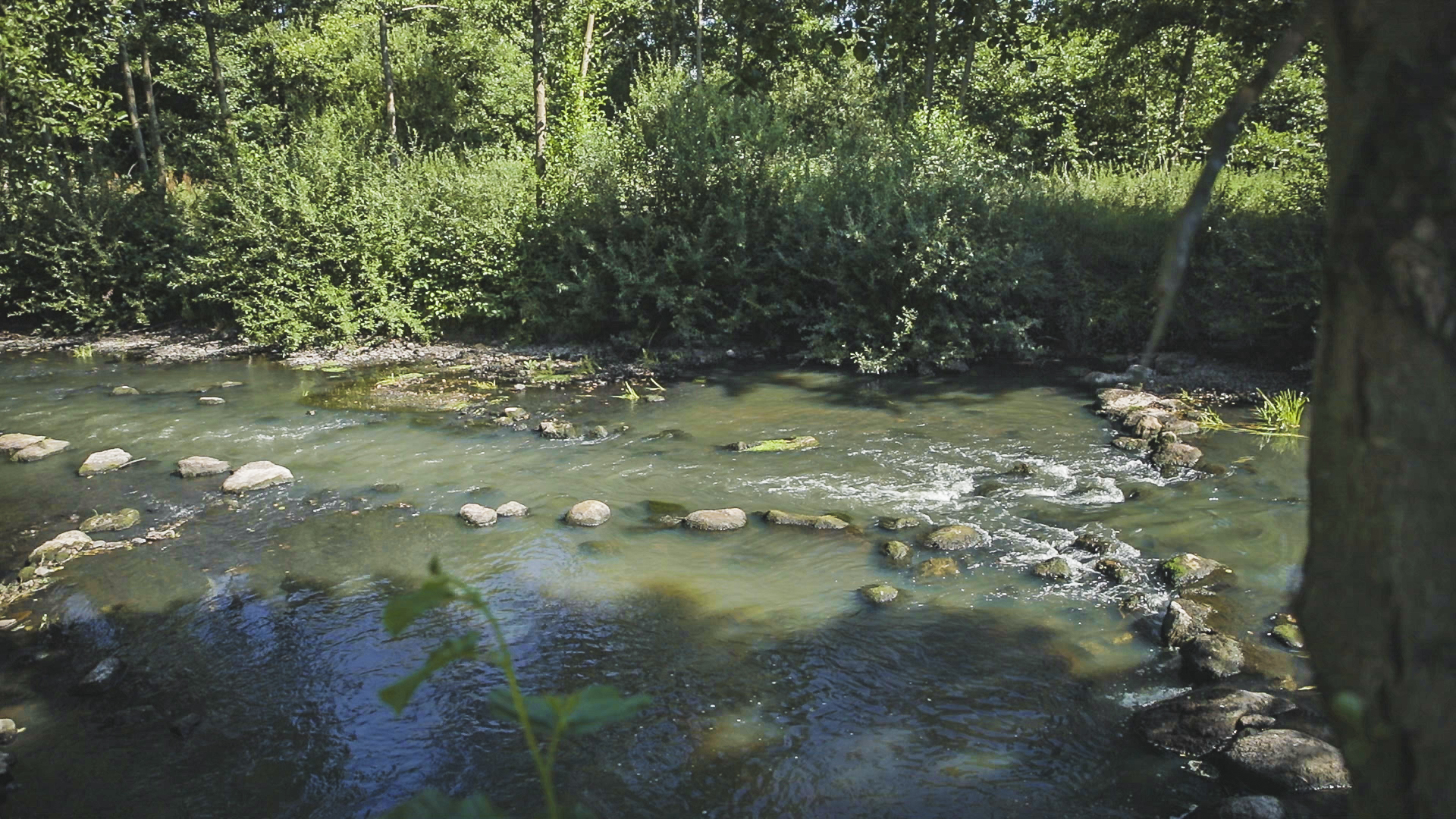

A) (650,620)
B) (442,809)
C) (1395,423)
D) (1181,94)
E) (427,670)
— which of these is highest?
(1181,94)

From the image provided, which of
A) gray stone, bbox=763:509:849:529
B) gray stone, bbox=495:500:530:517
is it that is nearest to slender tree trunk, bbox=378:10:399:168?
gray stone, bbox=495:500:530:517

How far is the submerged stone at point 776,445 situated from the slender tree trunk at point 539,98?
8742 mm

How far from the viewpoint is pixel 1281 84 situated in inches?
749

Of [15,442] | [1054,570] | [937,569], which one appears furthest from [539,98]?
[1054,570]

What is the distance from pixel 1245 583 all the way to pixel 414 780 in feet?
18.4

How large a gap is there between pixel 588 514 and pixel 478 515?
3.19 feet

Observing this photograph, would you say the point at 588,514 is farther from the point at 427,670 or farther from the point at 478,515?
the point at 427,670

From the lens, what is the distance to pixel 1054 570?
7.08m

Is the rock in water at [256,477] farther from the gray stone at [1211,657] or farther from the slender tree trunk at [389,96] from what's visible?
the slender tree trunk at [389,96]

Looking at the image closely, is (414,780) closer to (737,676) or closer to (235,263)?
(737,676)

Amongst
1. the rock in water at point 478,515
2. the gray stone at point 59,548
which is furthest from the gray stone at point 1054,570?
the gray stone at point 59,548

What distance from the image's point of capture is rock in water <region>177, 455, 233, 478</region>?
32.8ft

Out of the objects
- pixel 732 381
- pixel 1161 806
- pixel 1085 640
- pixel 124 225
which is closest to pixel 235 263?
pixel 124 225

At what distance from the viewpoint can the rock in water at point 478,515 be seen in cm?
845
